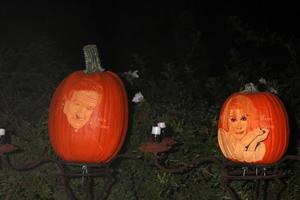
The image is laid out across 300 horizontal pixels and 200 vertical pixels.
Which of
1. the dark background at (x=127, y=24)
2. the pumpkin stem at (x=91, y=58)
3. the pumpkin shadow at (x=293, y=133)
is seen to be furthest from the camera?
the dark background at (x=127, y=24)

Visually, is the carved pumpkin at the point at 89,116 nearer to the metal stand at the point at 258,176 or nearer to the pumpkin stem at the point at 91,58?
the pumpkin stem at the point at 91,58

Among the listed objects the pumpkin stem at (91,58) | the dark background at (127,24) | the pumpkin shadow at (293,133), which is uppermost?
the dark background at (127,24)

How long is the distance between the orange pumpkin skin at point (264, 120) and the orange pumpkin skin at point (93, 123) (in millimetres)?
543

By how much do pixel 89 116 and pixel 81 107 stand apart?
0.20 ft

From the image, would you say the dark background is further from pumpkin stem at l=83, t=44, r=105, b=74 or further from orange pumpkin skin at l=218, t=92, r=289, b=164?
orange pumpkin skin at l=218, t=92, r=289, b=164

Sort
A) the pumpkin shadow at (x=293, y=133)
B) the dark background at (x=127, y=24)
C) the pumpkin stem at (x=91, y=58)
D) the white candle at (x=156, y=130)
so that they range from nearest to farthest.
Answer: the white candle at (x=156, y=130), the pumpkin stem at (x=91, y=58), the pumpkin shadow at (x=293, y=133), the dark background at (x=127, y=24)

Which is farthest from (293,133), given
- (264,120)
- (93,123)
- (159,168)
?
(93,123)

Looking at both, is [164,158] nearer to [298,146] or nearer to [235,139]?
[235,139]

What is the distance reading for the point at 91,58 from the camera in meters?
2.60

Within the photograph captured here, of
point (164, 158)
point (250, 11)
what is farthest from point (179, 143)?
point (250, 11)

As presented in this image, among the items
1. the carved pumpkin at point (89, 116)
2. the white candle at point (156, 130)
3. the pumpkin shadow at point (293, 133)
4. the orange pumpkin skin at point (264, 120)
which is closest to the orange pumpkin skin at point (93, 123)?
the carved pumpkin at point (89, 116)

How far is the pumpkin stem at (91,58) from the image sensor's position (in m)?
2.58

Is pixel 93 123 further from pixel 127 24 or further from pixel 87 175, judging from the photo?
pixel 127 24

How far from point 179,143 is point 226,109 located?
39cm
